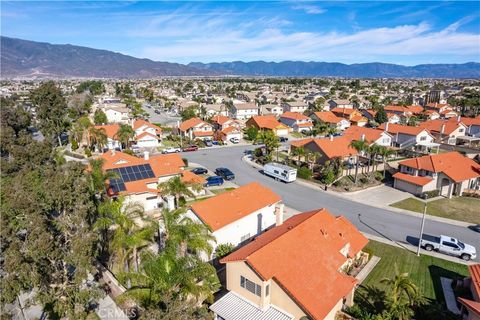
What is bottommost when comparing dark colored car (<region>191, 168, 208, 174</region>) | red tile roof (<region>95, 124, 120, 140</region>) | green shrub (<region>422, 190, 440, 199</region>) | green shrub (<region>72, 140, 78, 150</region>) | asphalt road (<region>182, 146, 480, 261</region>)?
asphalt road (<region>182, 146, 480, 261</region>)

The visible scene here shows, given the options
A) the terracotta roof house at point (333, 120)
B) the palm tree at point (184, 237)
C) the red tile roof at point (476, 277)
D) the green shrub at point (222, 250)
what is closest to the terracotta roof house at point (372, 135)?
the terracotta roof house at point (333, 120)

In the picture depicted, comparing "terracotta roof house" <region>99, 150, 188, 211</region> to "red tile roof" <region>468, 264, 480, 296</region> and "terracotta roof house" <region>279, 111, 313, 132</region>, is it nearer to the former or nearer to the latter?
"red tile roof" <region>468, 264, 480, 296</region>

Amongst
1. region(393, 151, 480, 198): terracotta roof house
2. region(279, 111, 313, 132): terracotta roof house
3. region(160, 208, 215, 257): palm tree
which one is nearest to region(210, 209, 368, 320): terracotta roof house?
region(160, 208, 215, 257): palm tree

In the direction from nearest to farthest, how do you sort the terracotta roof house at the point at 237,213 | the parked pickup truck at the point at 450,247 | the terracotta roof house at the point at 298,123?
the terracotta roof house at the point at 237,213
the parked pickup truck at the point at 450,247
the terracotta roof house at the point at 298,123

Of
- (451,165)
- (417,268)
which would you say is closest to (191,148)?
(451,165)

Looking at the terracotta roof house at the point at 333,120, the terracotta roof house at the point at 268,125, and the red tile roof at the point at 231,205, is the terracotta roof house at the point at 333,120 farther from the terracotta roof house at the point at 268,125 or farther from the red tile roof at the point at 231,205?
the red tile roof at the point at 231,205
